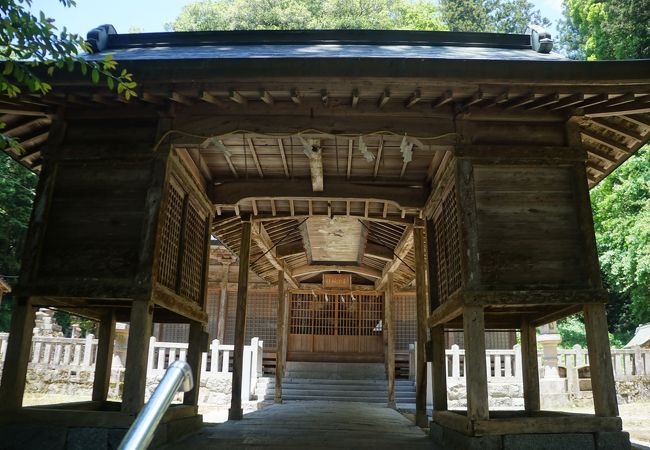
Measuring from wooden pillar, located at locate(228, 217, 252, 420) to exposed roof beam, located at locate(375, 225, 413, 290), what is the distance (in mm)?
3387

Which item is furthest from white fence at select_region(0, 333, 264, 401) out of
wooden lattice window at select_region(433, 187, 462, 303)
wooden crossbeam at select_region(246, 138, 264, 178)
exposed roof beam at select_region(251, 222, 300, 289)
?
wooden lattice window at select_region(433, 187, 462, 303)

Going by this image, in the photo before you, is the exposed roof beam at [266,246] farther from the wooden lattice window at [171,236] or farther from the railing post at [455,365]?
the railing post at [455,365]

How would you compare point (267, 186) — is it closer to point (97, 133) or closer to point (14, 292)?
point (97, 133)

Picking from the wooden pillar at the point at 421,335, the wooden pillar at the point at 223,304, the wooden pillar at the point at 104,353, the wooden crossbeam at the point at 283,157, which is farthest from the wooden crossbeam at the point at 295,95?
the wooden pillar at the point at 223,304

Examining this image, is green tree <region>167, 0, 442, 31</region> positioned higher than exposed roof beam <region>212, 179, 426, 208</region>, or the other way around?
green tree <region>167, 0, 442, 31</region>

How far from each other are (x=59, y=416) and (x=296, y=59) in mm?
4825

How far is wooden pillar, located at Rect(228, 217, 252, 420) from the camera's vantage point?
32.3 feet

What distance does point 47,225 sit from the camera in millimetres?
6543

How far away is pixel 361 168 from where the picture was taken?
29.5ft

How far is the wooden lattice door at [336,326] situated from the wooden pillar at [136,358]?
13.7 meters

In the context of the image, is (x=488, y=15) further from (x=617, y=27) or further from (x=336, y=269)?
(x=336, y=269)

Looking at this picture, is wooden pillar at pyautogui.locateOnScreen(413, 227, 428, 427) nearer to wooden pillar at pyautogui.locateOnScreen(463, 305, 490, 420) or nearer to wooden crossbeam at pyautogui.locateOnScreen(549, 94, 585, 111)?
wooden pillar at pyautogui.locateOnScreen(463, 305, 490, 420)

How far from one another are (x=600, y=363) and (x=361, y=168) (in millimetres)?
4696

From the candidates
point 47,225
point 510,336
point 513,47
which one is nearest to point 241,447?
point 47,225
